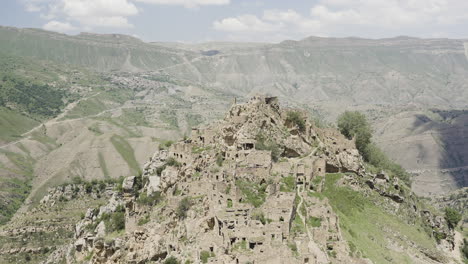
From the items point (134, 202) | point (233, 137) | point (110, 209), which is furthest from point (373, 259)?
point (110, 209)

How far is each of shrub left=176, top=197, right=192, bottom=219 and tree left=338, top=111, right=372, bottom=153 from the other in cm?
6190

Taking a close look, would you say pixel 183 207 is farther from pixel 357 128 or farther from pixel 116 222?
pixel 357 128

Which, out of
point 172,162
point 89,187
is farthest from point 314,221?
point 89,187

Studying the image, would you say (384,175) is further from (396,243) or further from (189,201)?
(189,201)

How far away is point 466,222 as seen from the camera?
16138 cm

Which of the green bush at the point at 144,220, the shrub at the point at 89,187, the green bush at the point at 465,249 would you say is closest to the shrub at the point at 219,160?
the green bush at the point at 144,220

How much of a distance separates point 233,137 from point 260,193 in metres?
19.4

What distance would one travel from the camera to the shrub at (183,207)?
59500 millimetres

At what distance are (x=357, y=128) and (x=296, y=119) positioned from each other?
28.4 meters

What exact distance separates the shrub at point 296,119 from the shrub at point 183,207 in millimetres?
38336

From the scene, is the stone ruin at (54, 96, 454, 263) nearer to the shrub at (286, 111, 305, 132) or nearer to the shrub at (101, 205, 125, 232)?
the shrub at (286, 111, 305, 132)

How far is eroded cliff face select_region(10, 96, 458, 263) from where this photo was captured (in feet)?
164

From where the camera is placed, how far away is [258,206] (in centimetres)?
5791

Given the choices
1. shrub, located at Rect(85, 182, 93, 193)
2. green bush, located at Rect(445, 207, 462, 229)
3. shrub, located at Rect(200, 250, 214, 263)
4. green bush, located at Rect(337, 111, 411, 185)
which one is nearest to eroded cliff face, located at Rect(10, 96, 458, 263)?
shrub, located at Rect(200, 250, 214, 263)
